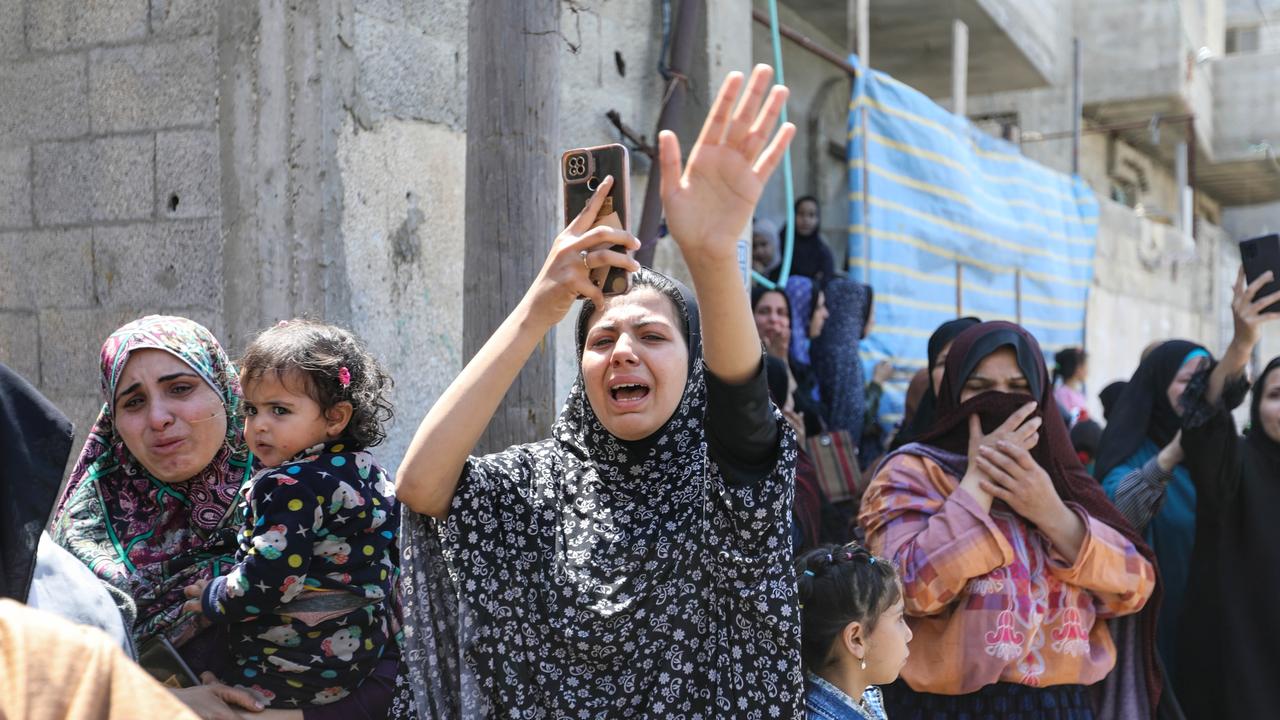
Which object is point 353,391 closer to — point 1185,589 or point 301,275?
point 301,275

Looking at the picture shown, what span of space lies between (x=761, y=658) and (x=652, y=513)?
30cm

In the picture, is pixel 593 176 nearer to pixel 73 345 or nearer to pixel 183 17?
pixel 183 17

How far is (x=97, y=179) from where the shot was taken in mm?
3854

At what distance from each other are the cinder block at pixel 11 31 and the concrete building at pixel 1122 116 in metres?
5.11

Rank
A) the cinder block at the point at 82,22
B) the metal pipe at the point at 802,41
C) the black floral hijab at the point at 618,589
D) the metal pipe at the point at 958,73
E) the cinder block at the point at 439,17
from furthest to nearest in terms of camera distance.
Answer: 1. the metal pipe at the point at 958,73
2. the metal pipe at the point at 802,41
3. the cinder block at the point at 439,17
4. the cinder block at the point at 82,22
5. the black floral hijab at the point at 618,589

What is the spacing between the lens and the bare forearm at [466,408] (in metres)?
1.98

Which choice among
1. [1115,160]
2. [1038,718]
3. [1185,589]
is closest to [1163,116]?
[1115,160]

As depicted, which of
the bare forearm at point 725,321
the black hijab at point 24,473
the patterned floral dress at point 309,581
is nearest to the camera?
the black hijab at point 24,473

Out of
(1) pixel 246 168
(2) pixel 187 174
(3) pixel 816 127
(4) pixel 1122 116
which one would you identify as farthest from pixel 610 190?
(4) pixel 1122 116

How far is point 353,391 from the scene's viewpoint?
2412mm

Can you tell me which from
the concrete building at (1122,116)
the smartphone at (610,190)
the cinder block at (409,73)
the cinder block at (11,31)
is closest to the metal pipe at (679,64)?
the cinder block at (409,73)

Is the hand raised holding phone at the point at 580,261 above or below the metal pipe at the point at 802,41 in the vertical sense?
below

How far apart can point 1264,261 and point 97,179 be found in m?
3.64

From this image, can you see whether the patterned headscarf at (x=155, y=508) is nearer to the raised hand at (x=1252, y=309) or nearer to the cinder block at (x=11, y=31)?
the cinder block at (x=11, y=31)
